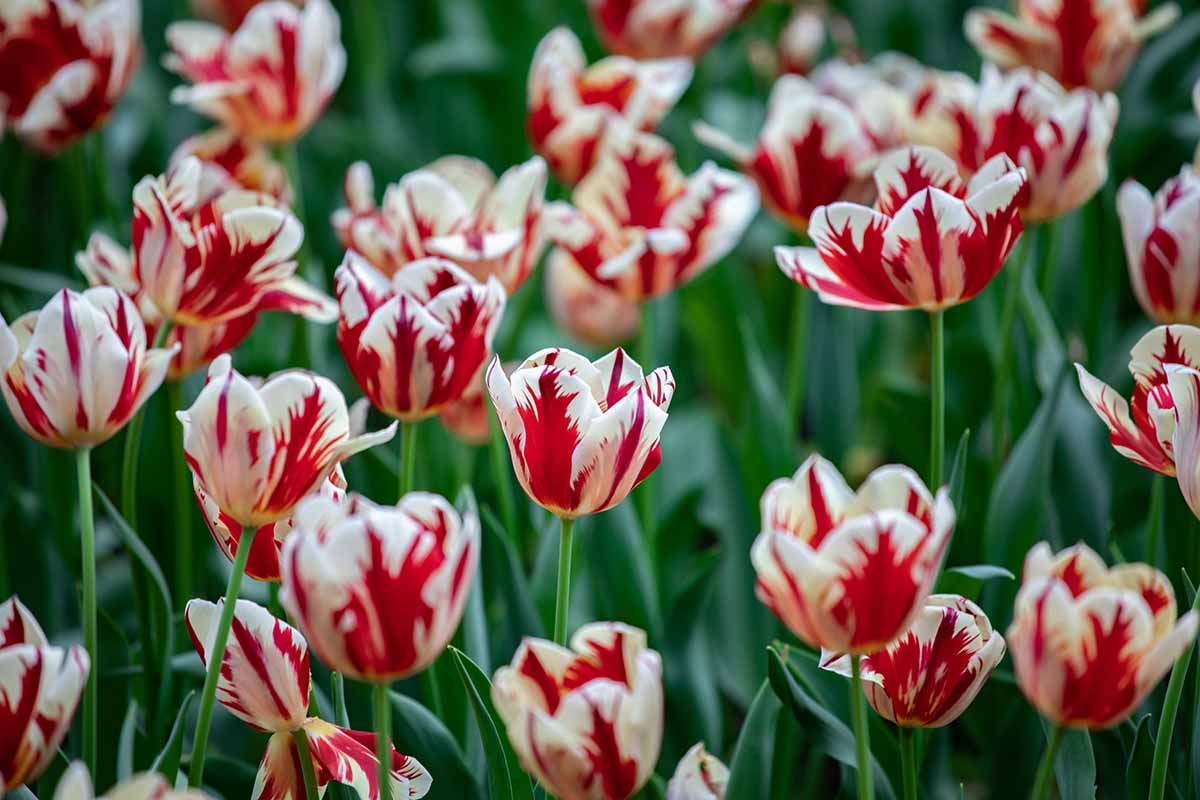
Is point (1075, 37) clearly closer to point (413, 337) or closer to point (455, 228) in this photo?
point (455, 228)

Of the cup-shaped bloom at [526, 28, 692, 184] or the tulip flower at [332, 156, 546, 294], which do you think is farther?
the cup-shaped bloom at [526, 28, 692, 184]

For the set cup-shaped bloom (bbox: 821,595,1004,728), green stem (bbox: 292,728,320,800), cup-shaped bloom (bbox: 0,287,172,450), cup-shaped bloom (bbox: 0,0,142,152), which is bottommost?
green stem (bbox: 292,728,320,800)

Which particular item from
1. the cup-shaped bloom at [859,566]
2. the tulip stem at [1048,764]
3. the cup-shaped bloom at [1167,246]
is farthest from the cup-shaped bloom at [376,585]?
the cup-shaped bloom at [1167,246]

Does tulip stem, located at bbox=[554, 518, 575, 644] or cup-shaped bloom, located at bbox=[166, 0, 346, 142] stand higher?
cup-shaped bloom, located at bbox=[166, 0, 346, 142]

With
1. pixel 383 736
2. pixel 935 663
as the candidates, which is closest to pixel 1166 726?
pixel 935 663

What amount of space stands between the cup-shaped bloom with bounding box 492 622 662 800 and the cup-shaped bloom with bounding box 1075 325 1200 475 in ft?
0.93

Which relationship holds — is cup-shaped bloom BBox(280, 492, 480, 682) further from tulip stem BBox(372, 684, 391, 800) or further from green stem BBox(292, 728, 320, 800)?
green stem BBox(292, 728, 320, 800)

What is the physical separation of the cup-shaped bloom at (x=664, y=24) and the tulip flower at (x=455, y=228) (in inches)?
18.5

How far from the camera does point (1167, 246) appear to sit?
77cm

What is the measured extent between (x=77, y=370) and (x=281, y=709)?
0.19m

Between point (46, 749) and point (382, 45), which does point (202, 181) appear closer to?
point (46, 749)

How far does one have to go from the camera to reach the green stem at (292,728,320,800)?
611 mm

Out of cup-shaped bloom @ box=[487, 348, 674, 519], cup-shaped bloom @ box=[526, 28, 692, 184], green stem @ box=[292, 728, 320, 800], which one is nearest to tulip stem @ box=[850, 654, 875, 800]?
cup-shaped bloom @ box=[487, 348, 674, 519]

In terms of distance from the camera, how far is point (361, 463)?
0.98 meters
